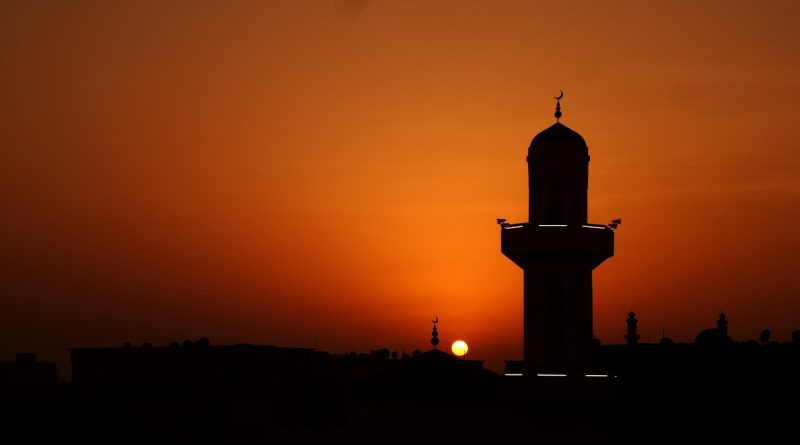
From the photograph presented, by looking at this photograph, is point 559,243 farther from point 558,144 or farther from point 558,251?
point 558,144

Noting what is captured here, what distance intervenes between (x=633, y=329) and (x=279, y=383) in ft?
77.3

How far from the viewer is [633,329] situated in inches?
2381

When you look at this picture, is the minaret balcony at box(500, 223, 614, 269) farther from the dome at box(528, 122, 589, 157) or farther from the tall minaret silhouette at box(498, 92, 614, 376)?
the dome at box(528, 122, 589, 157)

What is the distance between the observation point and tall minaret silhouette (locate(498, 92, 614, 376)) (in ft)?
160

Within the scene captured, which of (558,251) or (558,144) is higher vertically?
(558,144)

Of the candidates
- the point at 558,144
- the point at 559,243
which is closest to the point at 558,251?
the point at 559,243

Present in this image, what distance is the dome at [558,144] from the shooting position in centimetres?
4850

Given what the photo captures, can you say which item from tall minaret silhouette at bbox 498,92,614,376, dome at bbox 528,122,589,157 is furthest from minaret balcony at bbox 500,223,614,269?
dome at bbox 528,122,589,157

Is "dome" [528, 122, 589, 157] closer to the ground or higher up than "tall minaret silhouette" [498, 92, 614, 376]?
higher up

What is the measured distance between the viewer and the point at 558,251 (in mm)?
48938

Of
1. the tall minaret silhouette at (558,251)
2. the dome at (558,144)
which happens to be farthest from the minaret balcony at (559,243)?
the dome at (558,144)

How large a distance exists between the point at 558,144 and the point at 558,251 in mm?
3568

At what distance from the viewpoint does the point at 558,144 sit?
159ft

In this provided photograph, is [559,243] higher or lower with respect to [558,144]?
lower
